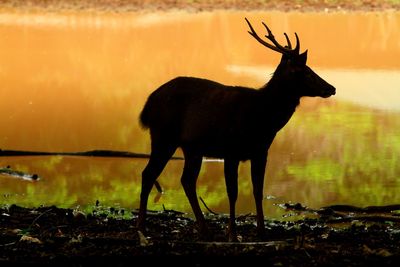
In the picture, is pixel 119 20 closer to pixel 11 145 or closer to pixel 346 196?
pixel 11 145

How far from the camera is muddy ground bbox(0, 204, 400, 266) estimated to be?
6434 millimetres

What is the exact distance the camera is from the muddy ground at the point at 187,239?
643cm

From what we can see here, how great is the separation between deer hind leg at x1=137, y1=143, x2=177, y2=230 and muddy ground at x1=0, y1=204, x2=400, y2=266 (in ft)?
0.56

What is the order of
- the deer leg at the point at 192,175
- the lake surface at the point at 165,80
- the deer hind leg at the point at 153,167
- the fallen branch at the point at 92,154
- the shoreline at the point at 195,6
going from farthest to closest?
the shoreline at the point at 195,6 → the fallen branch at the point at 92,154 → the lake surface at the point at 165,80 → the deer hind leg at the point at 153,167 → the deer leg at the point at 192,175

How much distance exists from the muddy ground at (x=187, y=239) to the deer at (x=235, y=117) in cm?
44

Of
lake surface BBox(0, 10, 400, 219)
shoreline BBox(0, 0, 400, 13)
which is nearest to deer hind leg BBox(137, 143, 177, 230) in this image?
lake surface BBox(0, 10, 400, 219)

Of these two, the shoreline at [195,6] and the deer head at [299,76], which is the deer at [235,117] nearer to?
the deer head at [299,76]

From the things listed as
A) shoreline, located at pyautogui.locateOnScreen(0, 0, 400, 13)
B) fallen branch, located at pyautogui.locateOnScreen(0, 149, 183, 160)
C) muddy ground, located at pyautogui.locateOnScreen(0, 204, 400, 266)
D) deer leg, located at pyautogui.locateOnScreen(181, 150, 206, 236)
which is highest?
shoreline, located at pyautogui.locateOnScreen(0, 0, 400, 13)

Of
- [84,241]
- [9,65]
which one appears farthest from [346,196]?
[9,65]

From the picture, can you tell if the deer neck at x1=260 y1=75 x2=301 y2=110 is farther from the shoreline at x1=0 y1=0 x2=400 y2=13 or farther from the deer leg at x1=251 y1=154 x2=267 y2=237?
the shoreline at x1=0 y1=0 x2=400 y2=13

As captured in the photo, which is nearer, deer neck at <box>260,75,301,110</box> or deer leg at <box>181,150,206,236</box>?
deer neck at <box>260,75,301,110</box>

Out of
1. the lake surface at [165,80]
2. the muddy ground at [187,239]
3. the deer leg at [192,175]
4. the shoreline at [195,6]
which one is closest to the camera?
the muddy ground at [187,239]

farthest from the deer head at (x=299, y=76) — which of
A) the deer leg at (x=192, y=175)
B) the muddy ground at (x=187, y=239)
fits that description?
the muddy ground at (x=187, y=239)

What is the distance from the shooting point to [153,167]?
28.9 feet
